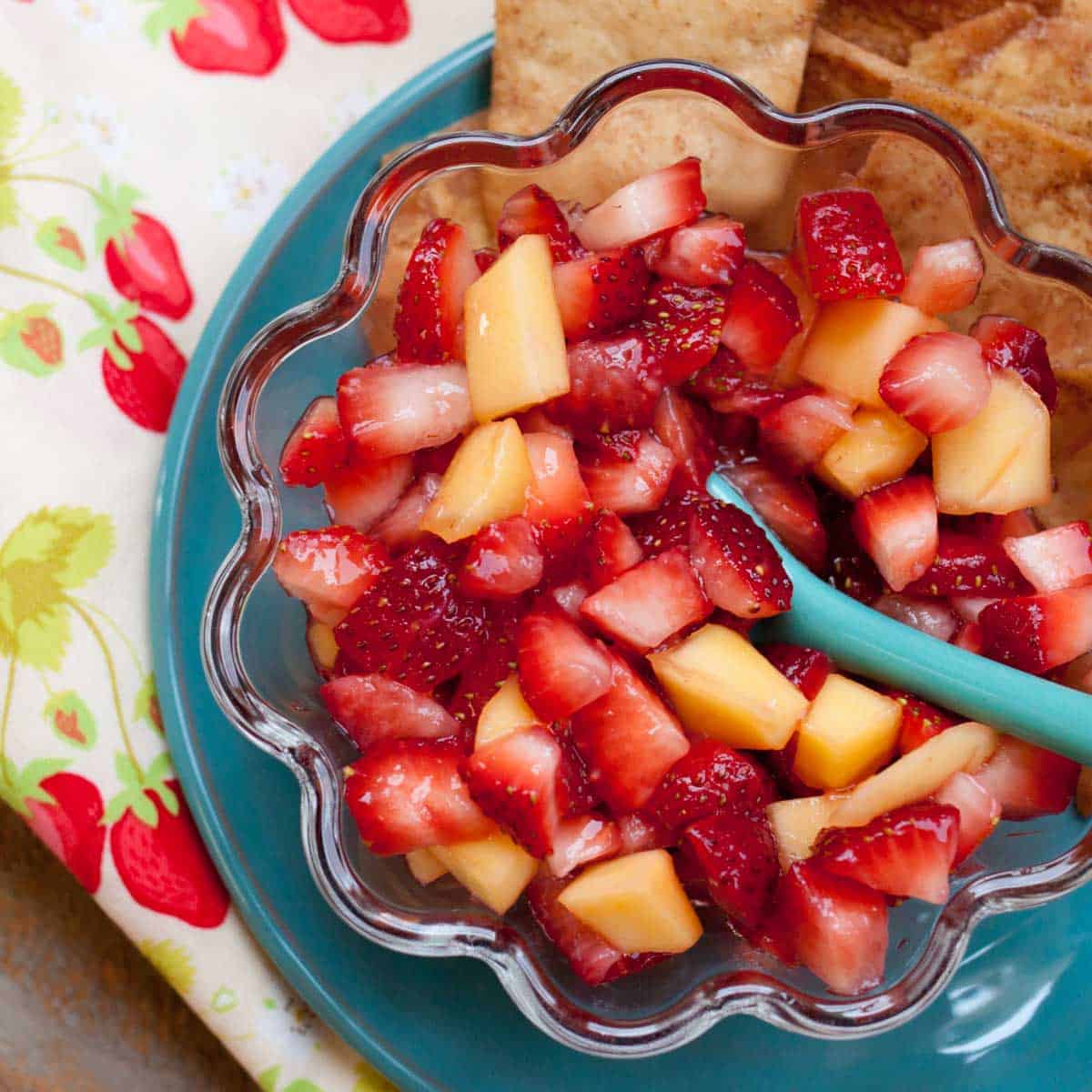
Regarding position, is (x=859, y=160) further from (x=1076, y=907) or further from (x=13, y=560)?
(x=13, y=560)

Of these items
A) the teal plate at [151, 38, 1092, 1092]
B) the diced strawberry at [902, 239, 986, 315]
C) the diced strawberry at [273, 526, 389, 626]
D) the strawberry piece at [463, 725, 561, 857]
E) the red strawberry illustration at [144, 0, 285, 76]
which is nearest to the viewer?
the strawberry piece at [463, 725, 561, 857]

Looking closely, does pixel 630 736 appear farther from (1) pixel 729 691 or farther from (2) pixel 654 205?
(2) pixel 654 205

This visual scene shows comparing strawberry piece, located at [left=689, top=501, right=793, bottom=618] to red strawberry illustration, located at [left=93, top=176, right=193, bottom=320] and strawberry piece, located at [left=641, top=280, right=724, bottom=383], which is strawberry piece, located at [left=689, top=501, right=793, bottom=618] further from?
red strawberry illustration, located at [left=93, top=176, right=193, bottom=320]

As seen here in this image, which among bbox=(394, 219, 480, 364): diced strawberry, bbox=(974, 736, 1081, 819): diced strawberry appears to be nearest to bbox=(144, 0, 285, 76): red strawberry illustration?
bbox=(394, 219, 480, 364): diced strawberry

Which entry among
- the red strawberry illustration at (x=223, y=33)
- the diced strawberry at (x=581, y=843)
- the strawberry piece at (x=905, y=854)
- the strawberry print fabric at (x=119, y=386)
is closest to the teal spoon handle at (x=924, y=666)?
the strawberry piece at (x=905, y=854)

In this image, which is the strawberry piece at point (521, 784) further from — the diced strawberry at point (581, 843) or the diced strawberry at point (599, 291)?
the diced strawberry at point (599, 291)

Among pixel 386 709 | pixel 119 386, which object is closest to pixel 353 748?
pixel 386 709

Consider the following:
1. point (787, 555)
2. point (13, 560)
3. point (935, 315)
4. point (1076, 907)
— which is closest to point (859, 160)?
point (935, 315)

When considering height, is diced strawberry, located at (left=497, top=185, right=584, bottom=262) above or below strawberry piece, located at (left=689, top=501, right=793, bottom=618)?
above
